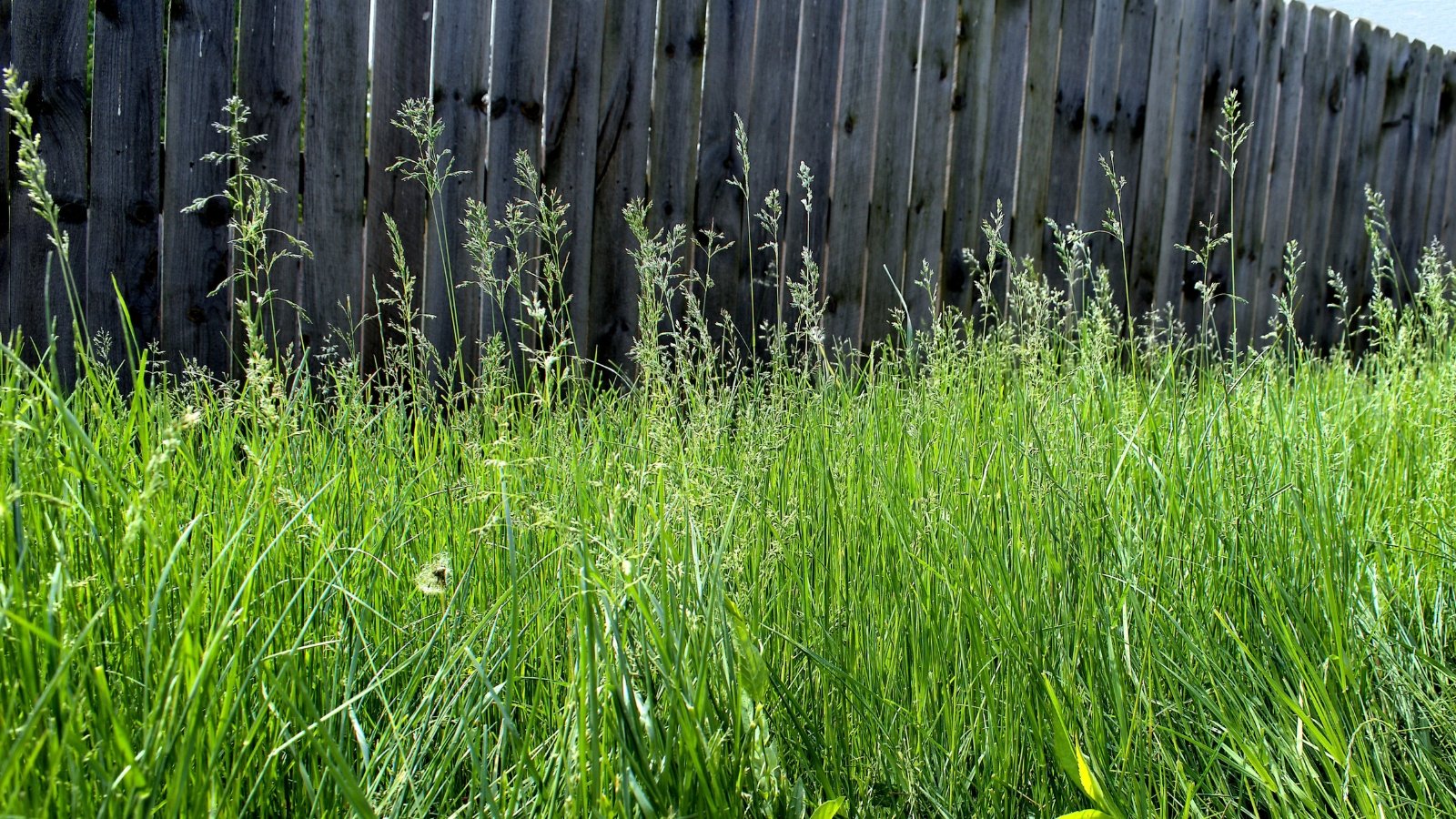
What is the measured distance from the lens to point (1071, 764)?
106 cm

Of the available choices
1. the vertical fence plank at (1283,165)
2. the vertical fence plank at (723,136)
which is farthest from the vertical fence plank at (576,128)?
the vertical fence plank at (1283,165)

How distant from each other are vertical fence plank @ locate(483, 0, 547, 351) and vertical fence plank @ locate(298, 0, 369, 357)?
13.3 inches

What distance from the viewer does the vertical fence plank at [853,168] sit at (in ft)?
13.3

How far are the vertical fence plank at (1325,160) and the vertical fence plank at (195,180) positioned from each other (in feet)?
18.8

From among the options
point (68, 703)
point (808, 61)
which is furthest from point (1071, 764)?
point (808, 61)

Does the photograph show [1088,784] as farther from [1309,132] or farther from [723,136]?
[1309,132]

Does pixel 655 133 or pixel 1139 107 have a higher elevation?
pixel 1139 107

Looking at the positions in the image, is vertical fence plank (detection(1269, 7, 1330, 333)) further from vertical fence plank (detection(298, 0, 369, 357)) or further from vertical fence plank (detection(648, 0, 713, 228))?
vertical fence plank (detection(298, 0, 369, 357))

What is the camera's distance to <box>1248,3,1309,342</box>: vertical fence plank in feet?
18.9

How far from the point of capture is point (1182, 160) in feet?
17.5

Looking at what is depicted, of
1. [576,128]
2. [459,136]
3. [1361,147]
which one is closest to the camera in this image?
[459,136]

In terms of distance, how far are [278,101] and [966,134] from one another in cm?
281

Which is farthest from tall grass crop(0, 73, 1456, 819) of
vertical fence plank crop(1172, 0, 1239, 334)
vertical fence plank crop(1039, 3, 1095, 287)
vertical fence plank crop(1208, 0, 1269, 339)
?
vertical fence plank crop(1208, 0, 1269, 339)

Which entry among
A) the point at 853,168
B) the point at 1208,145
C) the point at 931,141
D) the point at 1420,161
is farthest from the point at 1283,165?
the point at 853,168
